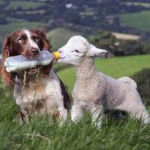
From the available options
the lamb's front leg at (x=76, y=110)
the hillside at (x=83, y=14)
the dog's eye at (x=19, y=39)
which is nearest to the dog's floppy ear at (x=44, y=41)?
the dog's eye at (x=19, y=39)

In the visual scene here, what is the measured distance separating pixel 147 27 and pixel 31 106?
311ft

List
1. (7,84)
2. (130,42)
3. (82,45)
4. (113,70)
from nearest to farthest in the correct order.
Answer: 1. (82,45)
2. (7,84)
3. (113,70)
4. (130,42)

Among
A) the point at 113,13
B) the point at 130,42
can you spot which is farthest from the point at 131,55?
the point at 113,13

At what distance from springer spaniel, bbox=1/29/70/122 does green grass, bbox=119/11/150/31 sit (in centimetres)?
9219

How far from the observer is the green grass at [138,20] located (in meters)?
100

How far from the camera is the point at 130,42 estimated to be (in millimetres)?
66188

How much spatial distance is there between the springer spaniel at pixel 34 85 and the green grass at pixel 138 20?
92186mm

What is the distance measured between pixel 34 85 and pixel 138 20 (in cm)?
9694

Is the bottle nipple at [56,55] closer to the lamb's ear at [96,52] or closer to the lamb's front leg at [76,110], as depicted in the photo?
the lamb's ear at [96,52]

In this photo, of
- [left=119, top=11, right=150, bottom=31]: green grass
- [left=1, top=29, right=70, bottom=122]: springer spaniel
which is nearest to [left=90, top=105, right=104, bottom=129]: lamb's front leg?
[left=1, top=29, right=70, bottom=122]: springer spaniel

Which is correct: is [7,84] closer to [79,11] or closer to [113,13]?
[79,11]

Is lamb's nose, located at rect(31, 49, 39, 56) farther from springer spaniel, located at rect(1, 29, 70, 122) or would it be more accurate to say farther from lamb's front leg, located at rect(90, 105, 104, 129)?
lamb's front leg, located at rect(90, 105, 104, 129)

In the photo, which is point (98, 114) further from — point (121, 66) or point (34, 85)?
point (121, 66)

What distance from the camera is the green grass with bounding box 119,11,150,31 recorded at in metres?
100
